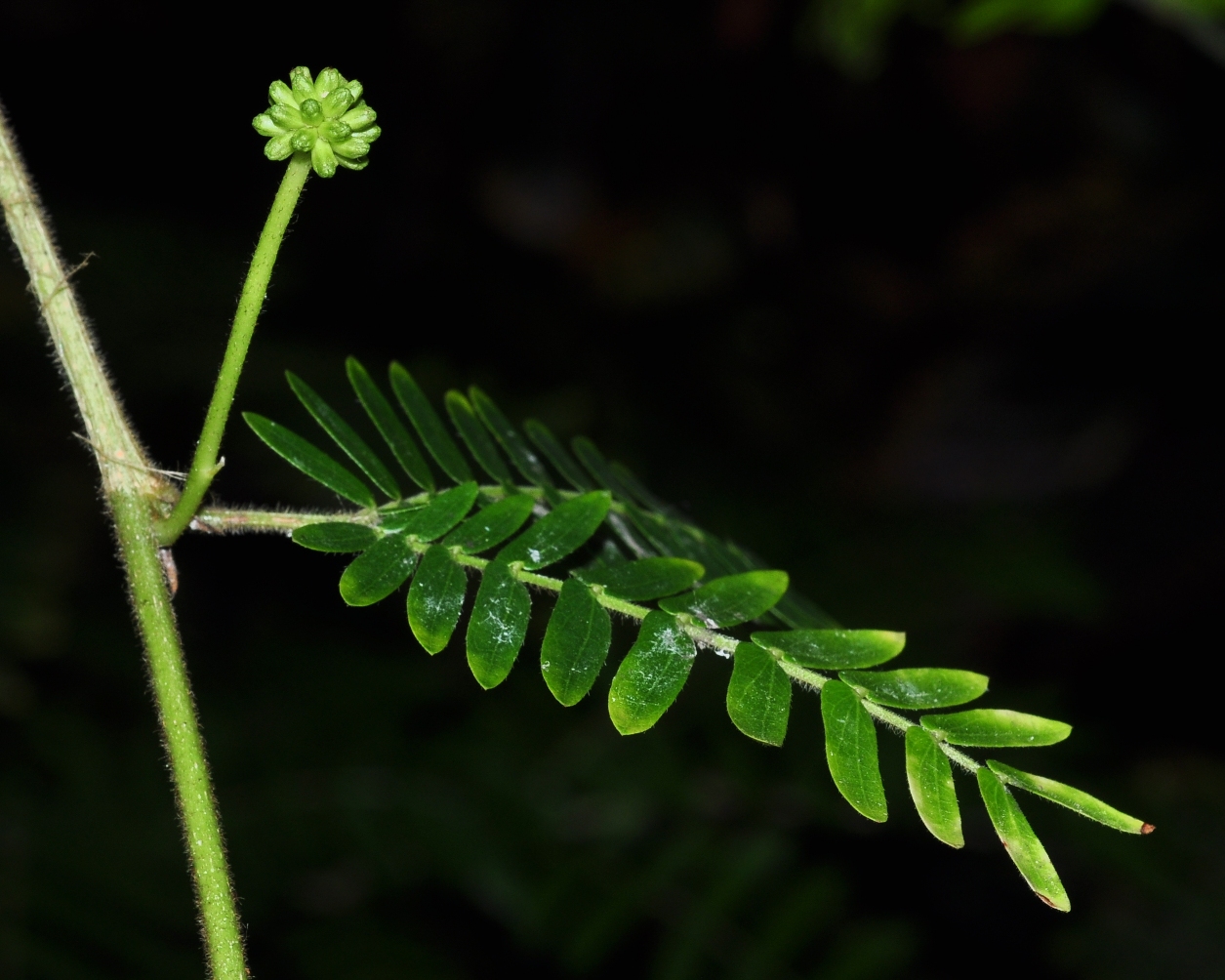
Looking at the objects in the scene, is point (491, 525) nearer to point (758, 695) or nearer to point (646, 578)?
point (646, 578)

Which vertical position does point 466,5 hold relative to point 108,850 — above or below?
above

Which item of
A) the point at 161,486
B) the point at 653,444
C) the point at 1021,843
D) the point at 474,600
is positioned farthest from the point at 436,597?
the point at 653,444

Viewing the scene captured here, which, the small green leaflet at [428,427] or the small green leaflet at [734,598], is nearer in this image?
the small green leaflet at [734,598]

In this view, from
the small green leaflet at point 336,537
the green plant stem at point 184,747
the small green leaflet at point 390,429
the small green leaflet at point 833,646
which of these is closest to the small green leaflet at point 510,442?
the small green leaflet at point 390,429

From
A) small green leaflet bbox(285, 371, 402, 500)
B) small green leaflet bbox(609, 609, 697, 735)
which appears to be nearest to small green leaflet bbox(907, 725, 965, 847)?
small green leaflet bbox(609, 609, 697, 735)

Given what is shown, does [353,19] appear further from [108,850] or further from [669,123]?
[108,850]

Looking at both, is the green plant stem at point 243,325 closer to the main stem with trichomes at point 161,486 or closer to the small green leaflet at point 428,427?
the main stem with trichomes at point 161,486

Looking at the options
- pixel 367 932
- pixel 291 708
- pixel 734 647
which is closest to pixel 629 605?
pixel 734 647

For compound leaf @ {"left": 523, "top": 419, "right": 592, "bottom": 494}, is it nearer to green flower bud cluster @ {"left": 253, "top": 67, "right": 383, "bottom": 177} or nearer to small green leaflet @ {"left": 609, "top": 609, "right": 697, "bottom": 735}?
small green leaflet @ {"left": 609, "top": 609, "right": 697, "bottom": 735}
